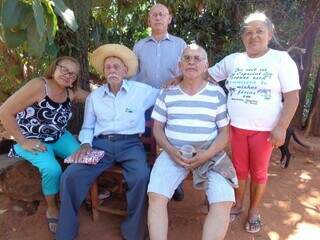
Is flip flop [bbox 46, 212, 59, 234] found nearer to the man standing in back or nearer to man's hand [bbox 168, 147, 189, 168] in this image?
man's hand [bbox 168, 147, 189, 168]

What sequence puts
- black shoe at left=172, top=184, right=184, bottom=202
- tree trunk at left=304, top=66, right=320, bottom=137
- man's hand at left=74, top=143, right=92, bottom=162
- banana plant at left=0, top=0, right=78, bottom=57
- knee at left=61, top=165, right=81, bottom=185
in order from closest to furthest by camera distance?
banana plant at left=0, top=0, right=78, bottom=57, knee at left=61, top=165, right=81, bottom=185, man's hand at left=74, top=143, right=92, bottom=162, black shoe at left=172, top=184, right=184, bottom=202, tree trunk at left=304, top=66, right=320, bottom=137

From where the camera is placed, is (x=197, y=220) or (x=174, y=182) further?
(x=197, y=220)

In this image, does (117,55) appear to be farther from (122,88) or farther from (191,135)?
(191,135)

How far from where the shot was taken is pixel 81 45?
4344mm

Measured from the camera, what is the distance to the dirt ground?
356 centimetres

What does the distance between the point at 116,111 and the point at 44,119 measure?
0.63 meters

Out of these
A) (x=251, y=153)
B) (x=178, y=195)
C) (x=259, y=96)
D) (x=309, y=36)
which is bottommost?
(x=178, y=195)

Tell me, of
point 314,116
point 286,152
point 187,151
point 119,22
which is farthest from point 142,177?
point 119,22

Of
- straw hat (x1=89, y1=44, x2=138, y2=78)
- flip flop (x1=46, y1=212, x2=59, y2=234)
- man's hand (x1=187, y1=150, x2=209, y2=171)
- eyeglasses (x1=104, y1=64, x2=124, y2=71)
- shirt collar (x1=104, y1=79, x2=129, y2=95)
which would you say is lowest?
flip flop (x1=46, y1=212, x2=59, y2=234)

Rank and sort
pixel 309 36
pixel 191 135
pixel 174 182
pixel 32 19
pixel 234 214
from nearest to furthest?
pixel 32 19 < pixel 174 182 < pixel 191 135 < pixel 234 214 < pixel 309 36

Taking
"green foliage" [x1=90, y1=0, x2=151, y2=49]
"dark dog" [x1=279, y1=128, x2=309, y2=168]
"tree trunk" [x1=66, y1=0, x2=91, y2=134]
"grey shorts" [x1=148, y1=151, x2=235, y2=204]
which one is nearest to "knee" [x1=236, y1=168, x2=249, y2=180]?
"grey shorts" [x1=148, y1=151, x2=235, y2=204]

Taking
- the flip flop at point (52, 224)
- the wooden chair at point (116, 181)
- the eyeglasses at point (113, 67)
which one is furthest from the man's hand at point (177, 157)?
the flip flop at point (52, 224)

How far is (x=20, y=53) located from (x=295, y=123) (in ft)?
13.6

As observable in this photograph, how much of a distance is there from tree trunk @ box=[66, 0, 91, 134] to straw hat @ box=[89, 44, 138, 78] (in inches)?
22.4
